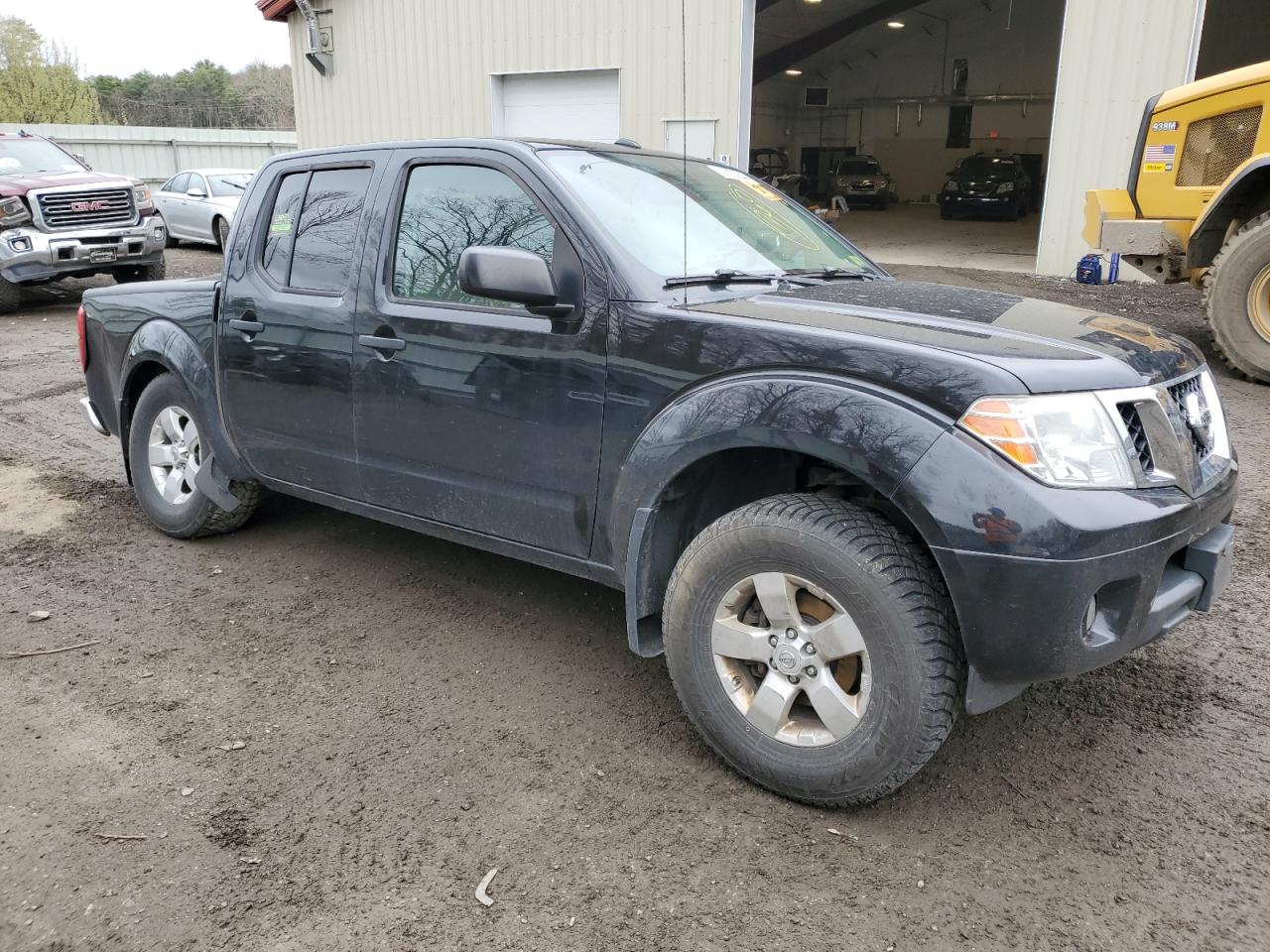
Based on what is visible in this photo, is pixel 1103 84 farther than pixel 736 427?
Yes

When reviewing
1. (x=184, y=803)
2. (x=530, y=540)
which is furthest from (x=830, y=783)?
(x=184, y=803)

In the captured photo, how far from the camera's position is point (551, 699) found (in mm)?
3496

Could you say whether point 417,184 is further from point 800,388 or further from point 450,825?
point 450,825

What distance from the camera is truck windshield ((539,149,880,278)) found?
132 inches

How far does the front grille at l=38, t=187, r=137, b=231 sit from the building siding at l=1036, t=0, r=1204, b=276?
40.3 ft

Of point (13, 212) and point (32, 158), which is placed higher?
point (32, 158)

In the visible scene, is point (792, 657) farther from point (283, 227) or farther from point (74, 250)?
point (74, 250)

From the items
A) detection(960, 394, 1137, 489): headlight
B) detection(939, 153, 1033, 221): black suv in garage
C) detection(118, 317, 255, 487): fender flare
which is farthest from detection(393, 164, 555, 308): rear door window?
detection(939, 153, 1033, 221): black suv in garage

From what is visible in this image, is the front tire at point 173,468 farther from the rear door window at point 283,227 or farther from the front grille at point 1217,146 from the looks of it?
the front grille at point 1217,146

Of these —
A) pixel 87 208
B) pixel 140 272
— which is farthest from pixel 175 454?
pixel 140 272

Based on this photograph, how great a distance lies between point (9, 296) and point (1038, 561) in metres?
13.9

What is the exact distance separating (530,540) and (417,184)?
1.41 meters

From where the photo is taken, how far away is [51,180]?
42.3ft

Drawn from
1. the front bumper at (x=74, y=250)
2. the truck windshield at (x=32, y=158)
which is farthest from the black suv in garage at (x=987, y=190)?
the truck windshield at (x=32, y=158)
